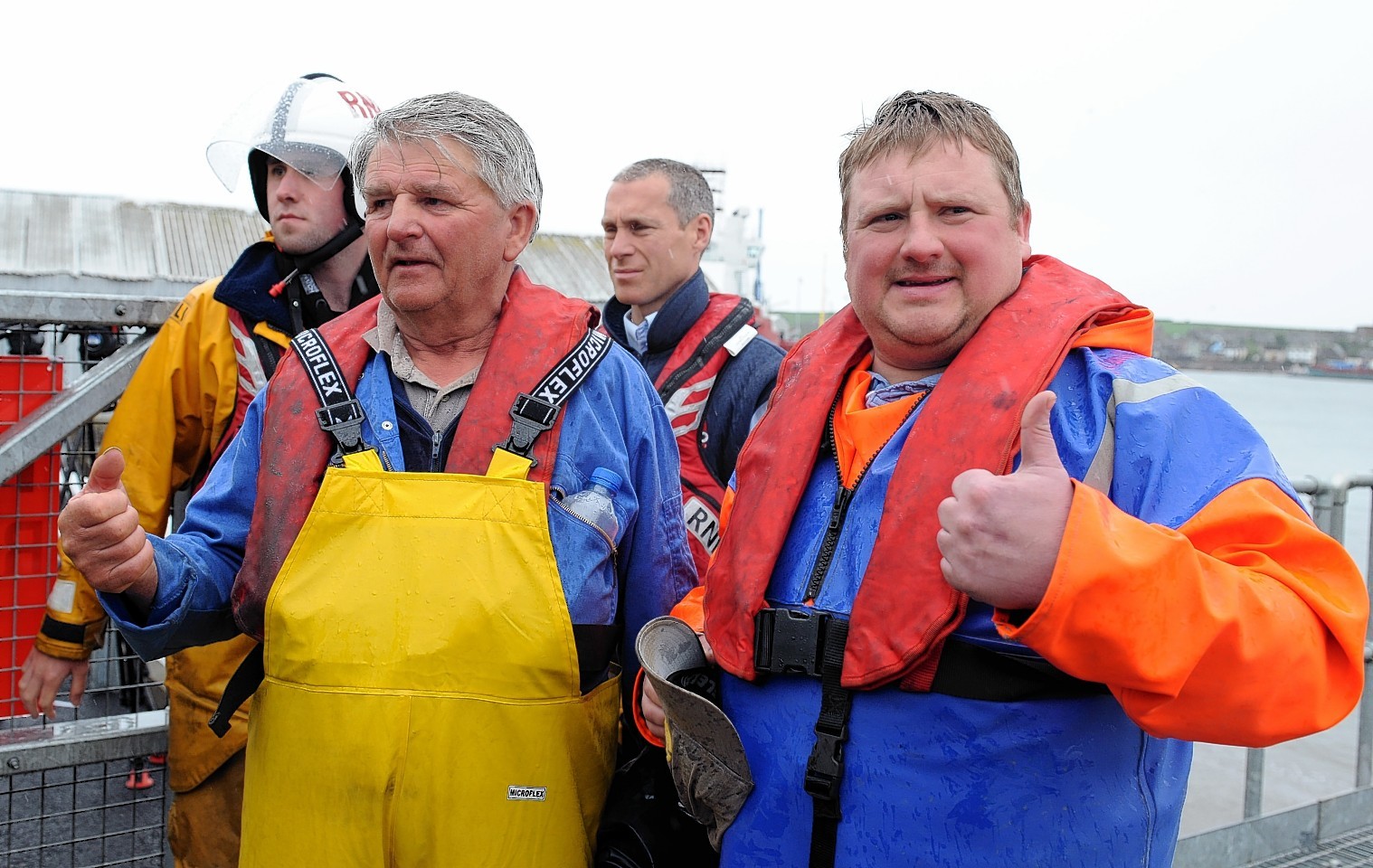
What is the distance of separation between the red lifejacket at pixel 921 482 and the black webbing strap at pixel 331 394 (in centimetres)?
79

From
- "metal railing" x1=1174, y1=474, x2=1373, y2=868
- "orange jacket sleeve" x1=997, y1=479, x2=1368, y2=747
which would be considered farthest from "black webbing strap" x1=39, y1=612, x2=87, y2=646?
"metal railing" x1=1174, y1=474, x2=1373, y2=868

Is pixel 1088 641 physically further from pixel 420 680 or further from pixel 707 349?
pixel 707 349

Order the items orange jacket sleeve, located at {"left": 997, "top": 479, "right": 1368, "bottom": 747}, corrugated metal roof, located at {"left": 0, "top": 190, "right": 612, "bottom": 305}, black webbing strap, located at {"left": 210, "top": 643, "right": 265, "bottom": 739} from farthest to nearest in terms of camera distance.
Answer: corrugated metal roof, located at {"left": 0, "top": 190, "right": 612, "bottom": 305}
black webbing strap, located at {"left": 210, "top": 643, "right": 265, "bottom": 739}
orange jacket sleeve, located at {"left": 997, "top": 479, "right": 1368, "bottom": 747}

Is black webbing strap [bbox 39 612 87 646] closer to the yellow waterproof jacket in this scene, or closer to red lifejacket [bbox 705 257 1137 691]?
the yellow waterproof jacket

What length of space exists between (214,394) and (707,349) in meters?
1.76

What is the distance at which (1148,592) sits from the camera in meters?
1.23

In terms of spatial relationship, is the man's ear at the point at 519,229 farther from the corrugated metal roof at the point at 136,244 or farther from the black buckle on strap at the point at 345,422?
the corrugated metal roof at the point at 136,244

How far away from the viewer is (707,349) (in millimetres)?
3781

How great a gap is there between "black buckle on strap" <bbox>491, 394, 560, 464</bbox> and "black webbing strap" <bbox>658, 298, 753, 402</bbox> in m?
1.63

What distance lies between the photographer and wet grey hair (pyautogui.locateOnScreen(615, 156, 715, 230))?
13.7ft

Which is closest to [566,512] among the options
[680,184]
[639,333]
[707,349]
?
[707,349]

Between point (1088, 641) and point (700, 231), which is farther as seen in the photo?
point (700, 231)

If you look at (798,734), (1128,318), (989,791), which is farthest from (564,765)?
(1128,318)

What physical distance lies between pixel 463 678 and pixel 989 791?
0.94 metres
